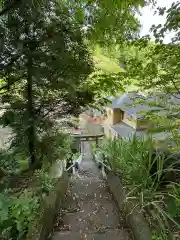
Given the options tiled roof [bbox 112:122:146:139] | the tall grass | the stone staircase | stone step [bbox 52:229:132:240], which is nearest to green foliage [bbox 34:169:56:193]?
the stone staircase

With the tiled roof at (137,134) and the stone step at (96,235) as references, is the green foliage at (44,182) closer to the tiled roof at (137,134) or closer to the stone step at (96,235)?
the stone step at (96,235)

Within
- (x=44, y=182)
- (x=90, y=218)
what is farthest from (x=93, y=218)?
(x=44, y=182)

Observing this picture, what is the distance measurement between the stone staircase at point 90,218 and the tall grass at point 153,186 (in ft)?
1.11

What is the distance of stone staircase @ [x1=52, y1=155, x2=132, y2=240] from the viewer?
2.04 m

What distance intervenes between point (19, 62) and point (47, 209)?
177 centimetres

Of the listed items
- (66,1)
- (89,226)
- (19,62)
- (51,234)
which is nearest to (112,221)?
(89,226)

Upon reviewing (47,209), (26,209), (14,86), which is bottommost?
(47,209)

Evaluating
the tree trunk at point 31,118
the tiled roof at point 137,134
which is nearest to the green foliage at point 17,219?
the tree trunk at point 31,118

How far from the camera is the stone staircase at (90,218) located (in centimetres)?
204

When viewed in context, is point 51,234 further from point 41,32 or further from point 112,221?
point 41,32

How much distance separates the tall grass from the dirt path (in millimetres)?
338

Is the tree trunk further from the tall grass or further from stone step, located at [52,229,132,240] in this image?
the tall grass

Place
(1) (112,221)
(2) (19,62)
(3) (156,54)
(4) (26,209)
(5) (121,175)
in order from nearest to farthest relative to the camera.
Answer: (4) (26,209), (1) (112,221), (2) (19,62), (3) (156,54), (5) (121,175)

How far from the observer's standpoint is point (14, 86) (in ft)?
9.74
